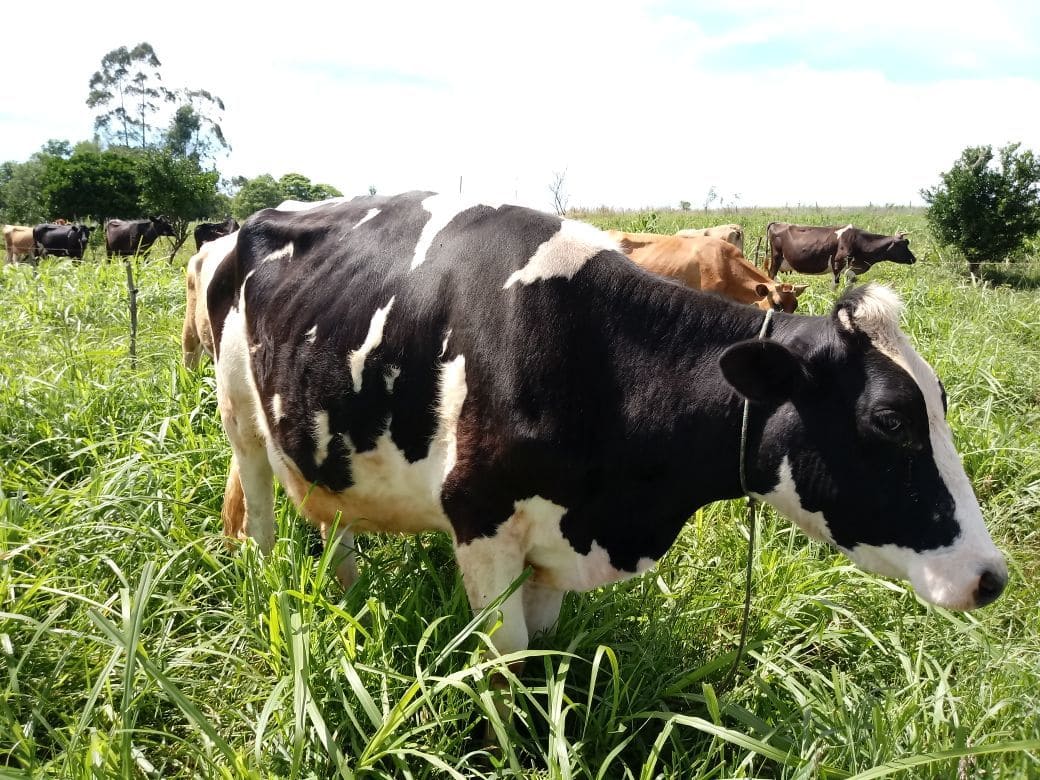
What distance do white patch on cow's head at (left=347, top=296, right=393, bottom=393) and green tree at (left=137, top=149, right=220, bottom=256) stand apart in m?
27.2

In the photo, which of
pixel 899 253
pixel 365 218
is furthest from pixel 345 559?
pixel 899 253

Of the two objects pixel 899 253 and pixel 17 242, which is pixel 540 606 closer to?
pixel 899 253

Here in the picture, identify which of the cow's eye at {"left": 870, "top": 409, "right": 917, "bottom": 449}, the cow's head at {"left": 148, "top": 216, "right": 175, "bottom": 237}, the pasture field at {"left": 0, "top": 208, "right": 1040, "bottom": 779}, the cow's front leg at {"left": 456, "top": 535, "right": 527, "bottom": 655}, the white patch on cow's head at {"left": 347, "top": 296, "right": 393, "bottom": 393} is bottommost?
the pasture field at {"left": 0, "top": 208, "right": 1040, "bottom": 779}

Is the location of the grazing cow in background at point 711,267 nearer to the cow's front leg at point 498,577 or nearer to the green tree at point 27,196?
the cow's front leg at point 498,577

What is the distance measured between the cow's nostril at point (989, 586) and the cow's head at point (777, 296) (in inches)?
222

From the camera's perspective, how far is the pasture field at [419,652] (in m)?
1.99

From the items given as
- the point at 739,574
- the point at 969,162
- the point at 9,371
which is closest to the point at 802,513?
the point at 739,574

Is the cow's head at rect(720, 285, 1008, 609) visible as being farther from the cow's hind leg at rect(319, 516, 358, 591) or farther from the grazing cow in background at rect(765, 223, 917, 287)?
the grazing cow in background at rect(765, 223, 917, 287)

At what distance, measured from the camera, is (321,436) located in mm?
2643

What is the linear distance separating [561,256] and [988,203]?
60.9 ft

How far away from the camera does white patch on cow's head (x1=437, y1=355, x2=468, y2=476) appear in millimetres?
2232

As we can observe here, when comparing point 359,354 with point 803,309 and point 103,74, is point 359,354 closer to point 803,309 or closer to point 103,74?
point 803,309

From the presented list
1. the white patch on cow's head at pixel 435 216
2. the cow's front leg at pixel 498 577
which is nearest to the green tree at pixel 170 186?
the white patch on cow's head at pixel 435 216

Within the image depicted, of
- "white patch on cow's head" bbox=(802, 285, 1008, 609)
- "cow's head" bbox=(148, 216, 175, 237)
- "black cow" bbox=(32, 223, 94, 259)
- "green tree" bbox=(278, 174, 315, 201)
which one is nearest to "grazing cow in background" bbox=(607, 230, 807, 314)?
"white patch on cow's head" bbox=(802, 285, 1008, 609)
